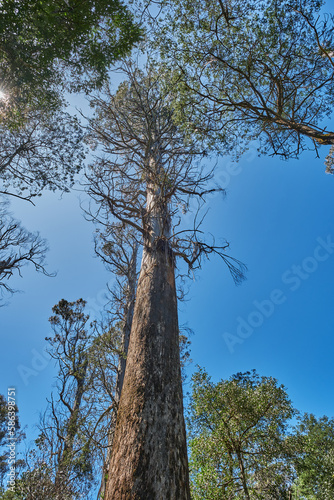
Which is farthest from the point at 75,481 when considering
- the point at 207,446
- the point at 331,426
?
the point at 331,426

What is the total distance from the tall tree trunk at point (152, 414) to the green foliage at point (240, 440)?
18.0 ft

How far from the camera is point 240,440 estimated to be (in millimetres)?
6547

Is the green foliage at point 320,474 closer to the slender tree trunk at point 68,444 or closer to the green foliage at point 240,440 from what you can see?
the green foliage at point 240,440

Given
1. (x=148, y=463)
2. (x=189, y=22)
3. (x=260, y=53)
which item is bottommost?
(x=148, y=463)

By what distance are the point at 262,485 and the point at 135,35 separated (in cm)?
1042

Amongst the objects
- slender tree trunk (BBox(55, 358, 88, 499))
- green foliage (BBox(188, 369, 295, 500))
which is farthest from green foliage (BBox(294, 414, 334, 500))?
slender tree trunk (BBox(55, 358, 88, 499))

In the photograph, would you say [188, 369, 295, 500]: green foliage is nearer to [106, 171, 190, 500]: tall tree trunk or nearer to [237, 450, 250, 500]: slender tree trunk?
[237, 450, 250, 500]: slender tree trunk

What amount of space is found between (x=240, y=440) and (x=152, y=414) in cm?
631

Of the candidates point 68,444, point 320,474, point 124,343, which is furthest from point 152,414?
point 320,474

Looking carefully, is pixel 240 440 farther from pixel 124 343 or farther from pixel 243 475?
pixel 124 343

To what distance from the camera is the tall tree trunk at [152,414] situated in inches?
60.4

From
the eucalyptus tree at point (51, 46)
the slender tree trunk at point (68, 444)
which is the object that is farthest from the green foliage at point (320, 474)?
the eucalyptus tree at point (51, 46)

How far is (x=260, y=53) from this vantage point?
5.30 meters

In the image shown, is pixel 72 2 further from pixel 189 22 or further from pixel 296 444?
pixel 296 444
